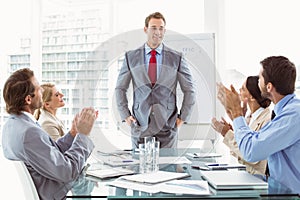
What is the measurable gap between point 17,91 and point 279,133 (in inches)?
46.8

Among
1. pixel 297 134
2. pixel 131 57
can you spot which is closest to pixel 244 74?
pixel 131 57

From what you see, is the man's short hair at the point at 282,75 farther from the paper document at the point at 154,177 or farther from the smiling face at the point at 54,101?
the smiling face at the point at 54,101

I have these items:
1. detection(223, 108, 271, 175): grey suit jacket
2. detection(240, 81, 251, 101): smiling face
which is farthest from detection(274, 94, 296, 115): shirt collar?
Result: detection(240, 81, 251, 101): smiling face

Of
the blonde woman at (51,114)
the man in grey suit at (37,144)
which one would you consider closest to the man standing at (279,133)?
the man in grey suit at (37,144)

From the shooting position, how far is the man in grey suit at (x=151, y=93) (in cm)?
241

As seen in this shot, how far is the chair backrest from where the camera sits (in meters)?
1.42

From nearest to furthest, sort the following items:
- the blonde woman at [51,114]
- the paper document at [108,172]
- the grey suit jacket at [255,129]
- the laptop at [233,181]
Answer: the laptop at [233,181], the paper document at [108,172], the grey suit jacket at [255,129], the blonde woman at [51,114]

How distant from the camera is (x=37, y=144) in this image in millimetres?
1489

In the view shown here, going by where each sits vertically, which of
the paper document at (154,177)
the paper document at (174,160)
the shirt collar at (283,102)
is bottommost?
the paper document at (174,160)

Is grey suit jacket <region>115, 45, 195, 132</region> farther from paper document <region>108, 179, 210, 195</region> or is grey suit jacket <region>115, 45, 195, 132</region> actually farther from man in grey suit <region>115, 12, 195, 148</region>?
paper document <region>108, 179, 210, 195</region>

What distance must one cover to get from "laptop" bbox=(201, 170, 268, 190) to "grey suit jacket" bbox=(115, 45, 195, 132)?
902 mm

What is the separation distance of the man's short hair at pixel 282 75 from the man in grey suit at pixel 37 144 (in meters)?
0.88

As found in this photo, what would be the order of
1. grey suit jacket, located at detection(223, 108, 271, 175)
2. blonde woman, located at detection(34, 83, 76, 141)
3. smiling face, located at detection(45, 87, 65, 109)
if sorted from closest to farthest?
1. grey suit jacket, located at detection(223, 108, 271, 175)
2. blonde woman, located at detection(34, 83, 76, 141)
3. smiling face, located at detection(45, 87, 65, 109)

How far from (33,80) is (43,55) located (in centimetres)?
274
